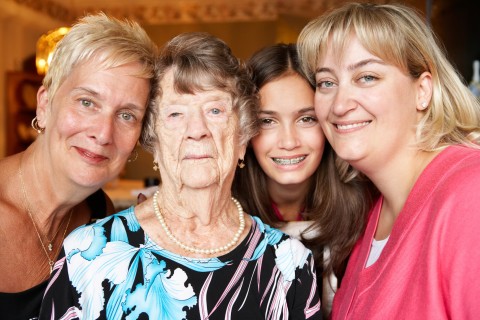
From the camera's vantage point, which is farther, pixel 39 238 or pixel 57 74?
pixel 39 238

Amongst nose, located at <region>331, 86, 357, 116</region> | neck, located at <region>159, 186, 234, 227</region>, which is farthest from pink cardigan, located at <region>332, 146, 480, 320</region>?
neck, located at <region>159, 186, 234, 227</region>

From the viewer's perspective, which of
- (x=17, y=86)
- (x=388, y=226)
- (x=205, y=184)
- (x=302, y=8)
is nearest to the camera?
(x=205, y=184)

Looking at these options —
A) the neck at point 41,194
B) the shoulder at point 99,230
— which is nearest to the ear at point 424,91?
the shoulder at point 99,230

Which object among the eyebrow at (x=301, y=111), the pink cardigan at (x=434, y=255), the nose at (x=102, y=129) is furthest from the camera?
the eyebrow at (x=301, y=111)

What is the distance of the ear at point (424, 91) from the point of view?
188 cm

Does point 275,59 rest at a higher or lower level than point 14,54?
higher

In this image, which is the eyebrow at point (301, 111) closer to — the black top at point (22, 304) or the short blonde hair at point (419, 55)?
the short blonde hair at point (419, 55)

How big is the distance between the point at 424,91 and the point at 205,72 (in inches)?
29.4

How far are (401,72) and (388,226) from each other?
1.87 feet

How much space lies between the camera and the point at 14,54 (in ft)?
23.0

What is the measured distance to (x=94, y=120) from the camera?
1881mm

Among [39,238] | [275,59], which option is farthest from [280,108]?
[39,238]

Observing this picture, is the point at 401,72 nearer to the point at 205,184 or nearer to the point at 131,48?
the point at 205,184

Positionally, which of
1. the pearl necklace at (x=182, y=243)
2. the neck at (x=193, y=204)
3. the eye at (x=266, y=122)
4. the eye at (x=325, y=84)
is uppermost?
the eye at (x=325, y=84)
